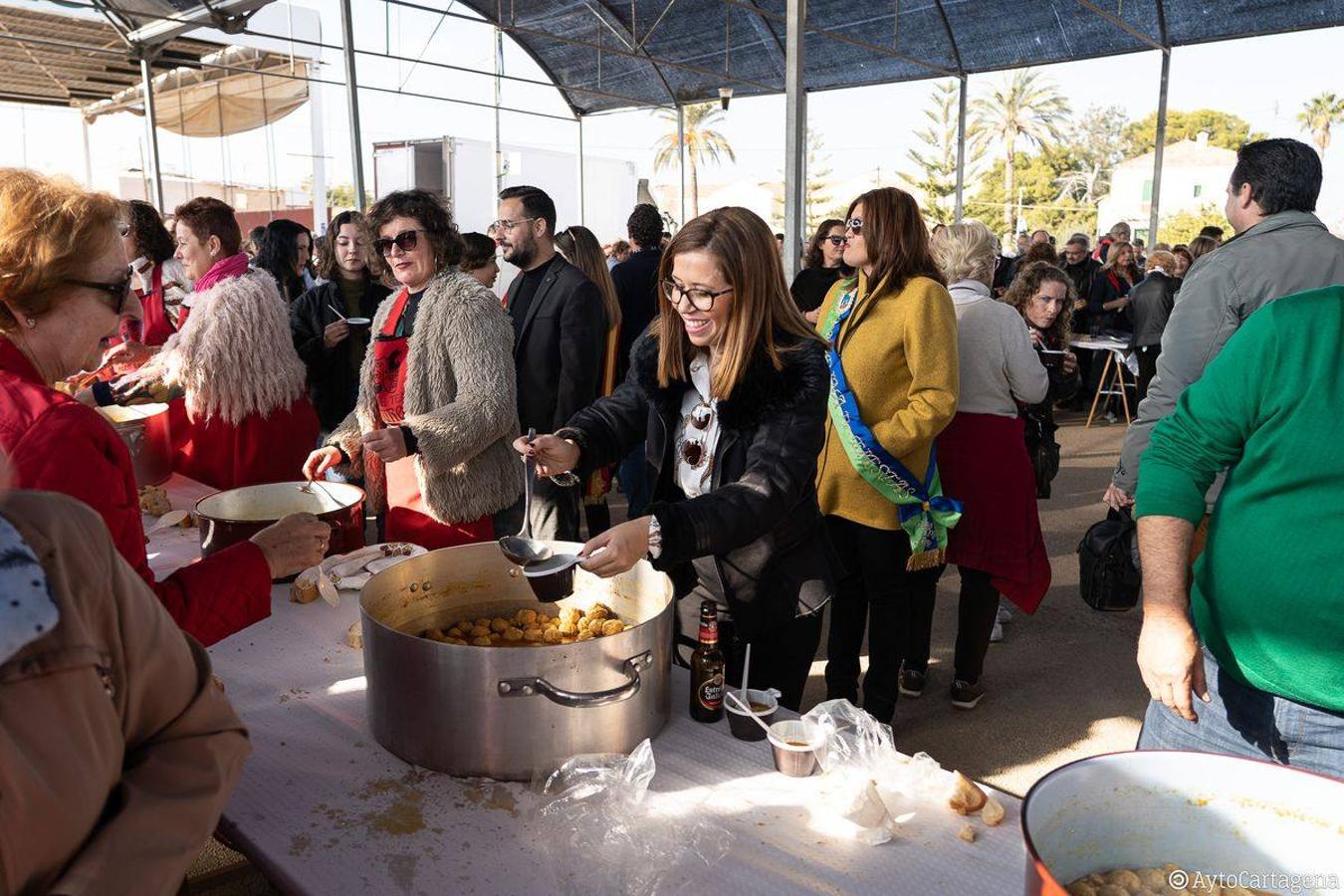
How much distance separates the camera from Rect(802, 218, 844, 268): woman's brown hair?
180 inches

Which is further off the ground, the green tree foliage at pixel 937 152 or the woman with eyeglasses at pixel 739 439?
the green tree foliage at pixel 937 152

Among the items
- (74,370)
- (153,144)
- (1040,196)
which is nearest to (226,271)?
(74,370)

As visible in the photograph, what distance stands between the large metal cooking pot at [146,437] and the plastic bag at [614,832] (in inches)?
83.4

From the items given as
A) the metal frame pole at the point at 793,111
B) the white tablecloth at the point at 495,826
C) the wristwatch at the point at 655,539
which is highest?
the metal frame pole at the point at 793,111

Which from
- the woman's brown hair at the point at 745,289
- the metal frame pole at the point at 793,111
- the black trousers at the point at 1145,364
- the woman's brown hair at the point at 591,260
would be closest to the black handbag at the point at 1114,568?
the woman's brown hair at the point at 745,289

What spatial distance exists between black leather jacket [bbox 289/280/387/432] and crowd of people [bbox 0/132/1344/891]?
0.01 m

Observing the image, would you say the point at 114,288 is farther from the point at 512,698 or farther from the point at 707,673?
the point at 707,673

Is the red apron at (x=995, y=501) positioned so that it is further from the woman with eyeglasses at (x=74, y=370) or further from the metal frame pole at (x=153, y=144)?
the metal frame pole at (x=153, y=144)

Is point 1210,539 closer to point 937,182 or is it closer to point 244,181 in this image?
point 244,181

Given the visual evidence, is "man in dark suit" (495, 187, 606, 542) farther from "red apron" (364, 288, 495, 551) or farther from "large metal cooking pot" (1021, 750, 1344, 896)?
"large metal cooking pot" (1021, 750, 1344, 896)

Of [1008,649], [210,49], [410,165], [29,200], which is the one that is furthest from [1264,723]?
[410,165]

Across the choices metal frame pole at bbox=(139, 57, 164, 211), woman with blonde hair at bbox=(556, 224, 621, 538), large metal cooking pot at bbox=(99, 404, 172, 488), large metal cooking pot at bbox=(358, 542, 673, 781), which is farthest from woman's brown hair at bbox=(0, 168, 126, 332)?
metal frame pole at bbox=(139, 57, 164, 211)

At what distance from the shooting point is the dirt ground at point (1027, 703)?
2793mm

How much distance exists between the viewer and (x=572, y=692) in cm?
124
